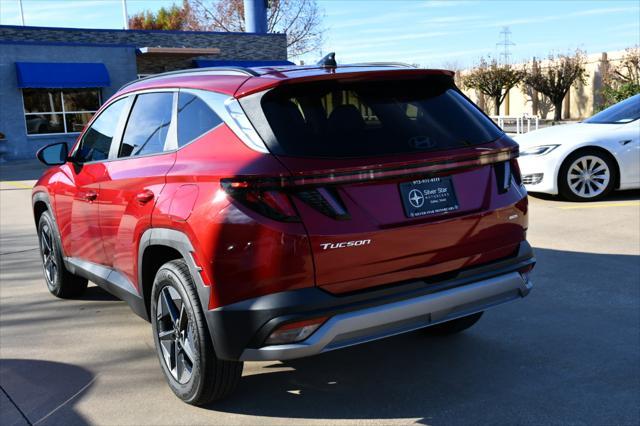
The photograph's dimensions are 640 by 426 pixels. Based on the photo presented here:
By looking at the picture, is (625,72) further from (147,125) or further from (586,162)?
(147,125)

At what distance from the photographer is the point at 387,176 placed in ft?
10.4

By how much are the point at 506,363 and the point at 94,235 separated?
9.25 feet

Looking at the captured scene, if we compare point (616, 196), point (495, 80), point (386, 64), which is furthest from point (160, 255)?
point (495, 80)

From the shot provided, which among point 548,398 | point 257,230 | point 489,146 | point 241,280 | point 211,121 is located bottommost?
point 548,398

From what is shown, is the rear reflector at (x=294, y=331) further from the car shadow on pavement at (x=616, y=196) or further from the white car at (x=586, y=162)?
the car shadow on pavement at (x=616, y=196)

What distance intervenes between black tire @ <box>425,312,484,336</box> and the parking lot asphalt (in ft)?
0.28

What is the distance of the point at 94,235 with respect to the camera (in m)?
4.62

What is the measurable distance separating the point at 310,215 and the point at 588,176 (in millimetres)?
7193

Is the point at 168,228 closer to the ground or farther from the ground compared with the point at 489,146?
closer to the ground

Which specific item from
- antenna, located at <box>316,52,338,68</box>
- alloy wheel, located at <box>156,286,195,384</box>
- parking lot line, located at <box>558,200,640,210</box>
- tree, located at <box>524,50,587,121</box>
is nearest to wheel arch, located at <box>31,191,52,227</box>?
alloy wheel, located at <box>156,286,195,384</box>

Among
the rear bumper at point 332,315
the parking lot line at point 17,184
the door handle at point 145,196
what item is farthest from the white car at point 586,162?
the parking lot line at point 17,184

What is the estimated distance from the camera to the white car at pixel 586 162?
9078 millimetres

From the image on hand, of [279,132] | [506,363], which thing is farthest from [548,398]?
[279,132]

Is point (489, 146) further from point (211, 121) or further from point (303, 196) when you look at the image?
point (211, 121)
